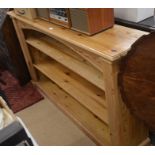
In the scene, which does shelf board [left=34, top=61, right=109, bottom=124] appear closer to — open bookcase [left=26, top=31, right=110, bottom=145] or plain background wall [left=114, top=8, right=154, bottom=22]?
open bookcase [left=26, top=31, right=110, bottom=145]

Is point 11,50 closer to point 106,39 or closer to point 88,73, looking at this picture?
point 88,73

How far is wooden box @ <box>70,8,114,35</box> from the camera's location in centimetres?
134

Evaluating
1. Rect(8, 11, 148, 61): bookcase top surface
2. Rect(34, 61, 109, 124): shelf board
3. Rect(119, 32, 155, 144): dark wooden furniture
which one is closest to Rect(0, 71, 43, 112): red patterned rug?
Rect(34, 61, 109, 124): shelf board

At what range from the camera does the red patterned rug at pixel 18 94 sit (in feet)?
7.67

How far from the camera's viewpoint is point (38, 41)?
2.24 meters

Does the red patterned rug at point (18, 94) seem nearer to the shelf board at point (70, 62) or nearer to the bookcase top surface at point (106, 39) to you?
the shelf board at point (70, 62)

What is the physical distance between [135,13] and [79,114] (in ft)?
3.30

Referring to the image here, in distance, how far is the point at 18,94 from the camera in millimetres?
2494

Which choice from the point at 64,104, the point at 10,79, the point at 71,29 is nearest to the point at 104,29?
the point at 71,29

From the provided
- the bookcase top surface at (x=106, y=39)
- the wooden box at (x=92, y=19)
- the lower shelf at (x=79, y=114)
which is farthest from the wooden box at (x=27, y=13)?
the lower shelf at (x=79, y=114)

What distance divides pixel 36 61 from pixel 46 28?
2.71 ft

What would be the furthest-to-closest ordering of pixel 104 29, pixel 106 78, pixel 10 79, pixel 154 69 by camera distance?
pixel 10 79
pixel 104 29
pixel 106 78
pixel 154 69

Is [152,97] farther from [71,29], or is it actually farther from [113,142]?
[71,29]

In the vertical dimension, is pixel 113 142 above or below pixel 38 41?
below
